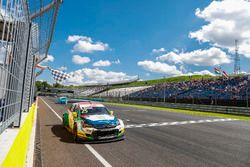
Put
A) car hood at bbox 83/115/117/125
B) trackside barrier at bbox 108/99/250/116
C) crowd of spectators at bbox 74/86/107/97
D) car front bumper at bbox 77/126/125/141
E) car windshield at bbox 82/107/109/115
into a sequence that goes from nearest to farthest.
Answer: car front bumper at bbox 77/126/125/141
car hood at bbox 83/115/117/125
car windshield at bbox 82/107/109/115
trackside barrier at bbox 108/99/250/116
crowd of spectators at bbox 74/86/107/97

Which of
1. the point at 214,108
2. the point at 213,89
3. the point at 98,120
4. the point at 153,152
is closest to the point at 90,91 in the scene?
the point at 213,89

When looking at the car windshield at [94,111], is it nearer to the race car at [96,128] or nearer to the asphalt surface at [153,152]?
the race car at [96,128]

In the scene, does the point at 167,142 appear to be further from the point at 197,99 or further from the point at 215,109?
the point at 197,99

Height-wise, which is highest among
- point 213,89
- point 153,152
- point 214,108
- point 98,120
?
point 213,89

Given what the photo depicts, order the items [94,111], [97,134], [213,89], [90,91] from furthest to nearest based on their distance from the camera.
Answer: [90,91] < [213,89] < [94,111] < [97,134]

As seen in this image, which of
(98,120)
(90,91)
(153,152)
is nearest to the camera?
(153,152)

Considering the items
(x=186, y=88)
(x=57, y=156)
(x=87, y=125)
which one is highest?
(x=186, y=88)

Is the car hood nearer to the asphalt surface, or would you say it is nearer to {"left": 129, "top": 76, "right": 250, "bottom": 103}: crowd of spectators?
the asphalt surface

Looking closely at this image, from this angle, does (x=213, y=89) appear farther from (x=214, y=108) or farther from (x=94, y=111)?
(x=94, y=111)

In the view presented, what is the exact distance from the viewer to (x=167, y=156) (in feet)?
18.3

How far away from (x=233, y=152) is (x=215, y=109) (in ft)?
62.8

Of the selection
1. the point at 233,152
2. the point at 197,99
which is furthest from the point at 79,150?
the point at 197,99

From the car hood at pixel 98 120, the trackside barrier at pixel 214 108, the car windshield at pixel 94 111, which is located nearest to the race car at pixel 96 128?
the car hood at pixel 98 120

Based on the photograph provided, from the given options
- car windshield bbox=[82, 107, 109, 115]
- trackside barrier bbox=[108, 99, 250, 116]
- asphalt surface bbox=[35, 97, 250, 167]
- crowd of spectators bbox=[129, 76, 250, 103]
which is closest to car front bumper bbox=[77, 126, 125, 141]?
asphalt surface bbox=[35, 97, 250, 167]
